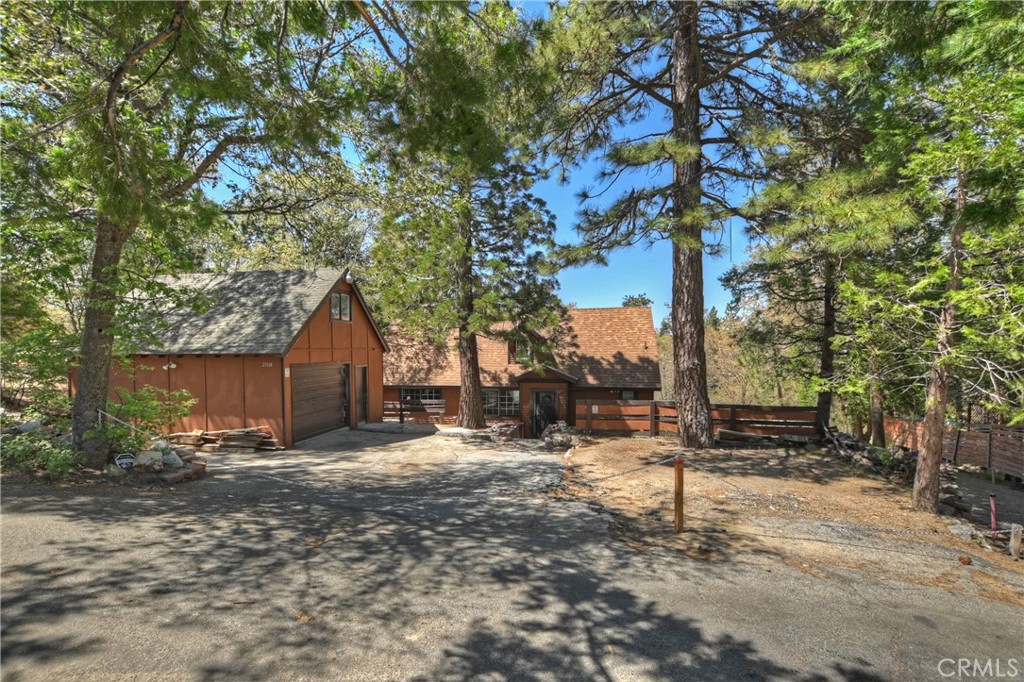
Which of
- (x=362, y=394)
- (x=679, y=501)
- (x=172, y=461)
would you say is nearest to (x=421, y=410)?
(x=362, y=394)

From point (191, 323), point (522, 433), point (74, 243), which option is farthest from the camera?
point (522, 433)

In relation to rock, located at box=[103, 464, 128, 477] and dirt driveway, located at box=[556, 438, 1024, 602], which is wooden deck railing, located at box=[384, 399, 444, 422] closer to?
dirt driveway, located at box=[556, 438, 1024, 602]

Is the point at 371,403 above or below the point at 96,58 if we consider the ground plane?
below

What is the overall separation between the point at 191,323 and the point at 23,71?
7988 millimetres

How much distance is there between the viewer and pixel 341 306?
15602 mm

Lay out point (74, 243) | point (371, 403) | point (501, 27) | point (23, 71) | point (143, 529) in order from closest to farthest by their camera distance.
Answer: point (143, 529), point (501, 27), point (23, 71), point (74, 243), point (371, 403)

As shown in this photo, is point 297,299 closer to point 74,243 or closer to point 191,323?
point 191,323

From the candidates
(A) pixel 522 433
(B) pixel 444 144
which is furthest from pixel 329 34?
(A) pixel 522 433

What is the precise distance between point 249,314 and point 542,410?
1242 centimetres

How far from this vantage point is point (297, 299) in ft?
46.1

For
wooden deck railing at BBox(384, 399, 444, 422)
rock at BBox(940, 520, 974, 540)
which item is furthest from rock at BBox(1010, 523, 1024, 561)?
wooden deck railing at BBox(384, 399, 444, 422)

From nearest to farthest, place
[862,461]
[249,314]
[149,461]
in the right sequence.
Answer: [149,461], [862,461], [249,314]

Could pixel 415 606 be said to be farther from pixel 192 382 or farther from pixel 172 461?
pixel 192 382

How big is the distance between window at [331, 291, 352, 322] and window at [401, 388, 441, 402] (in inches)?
294
